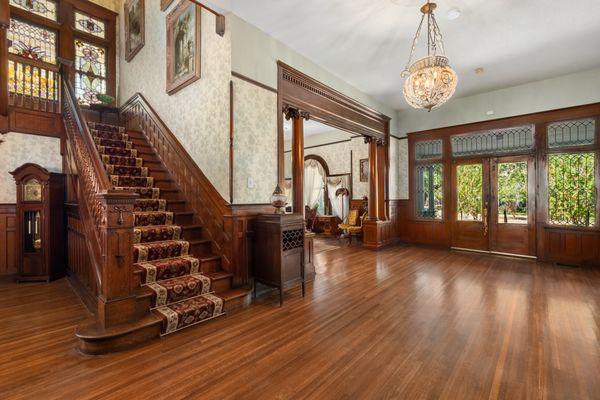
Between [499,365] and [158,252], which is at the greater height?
[158,252]

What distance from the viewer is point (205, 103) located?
3.86m

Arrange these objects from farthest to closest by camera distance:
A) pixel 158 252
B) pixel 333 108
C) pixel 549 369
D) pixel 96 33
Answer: pixel 96 33, pixel 333 108, pixel 158 252, pixel 549 369

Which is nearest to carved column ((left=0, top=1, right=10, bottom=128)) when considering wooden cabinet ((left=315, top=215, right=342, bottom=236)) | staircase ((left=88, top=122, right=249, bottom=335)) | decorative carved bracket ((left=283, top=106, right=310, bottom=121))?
staircase ((left=88, top=122, right=249, bottom=335))

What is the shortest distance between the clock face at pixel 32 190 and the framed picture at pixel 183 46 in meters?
2.51

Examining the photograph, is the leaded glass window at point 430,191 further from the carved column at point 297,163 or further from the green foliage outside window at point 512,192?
the carved column at point 297,163

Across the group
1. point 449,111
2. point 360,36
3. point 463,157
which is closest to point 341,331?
point 360,36

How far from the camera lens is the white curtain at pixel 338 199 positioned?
29.6ft

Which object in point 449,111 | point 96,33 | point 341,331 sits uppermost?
point 96,33

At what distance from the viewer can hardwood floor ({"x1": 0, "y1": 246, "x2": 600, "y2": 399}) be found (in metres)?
1.86

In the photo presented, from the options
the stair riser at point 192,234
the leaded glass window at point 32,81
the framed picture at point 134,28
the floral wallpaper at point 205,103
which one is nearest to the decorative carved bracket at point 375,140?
the floral wallpaper at point 205,103

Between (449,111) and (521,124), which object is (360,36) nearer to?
(449,111)

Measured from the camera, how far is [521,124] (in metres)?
5.82

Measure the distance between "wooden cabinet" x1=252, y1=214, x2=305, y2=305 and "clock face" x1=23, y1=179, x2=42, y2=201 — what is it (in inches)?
143

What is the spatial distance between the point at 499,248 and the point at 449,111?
11.1ft
